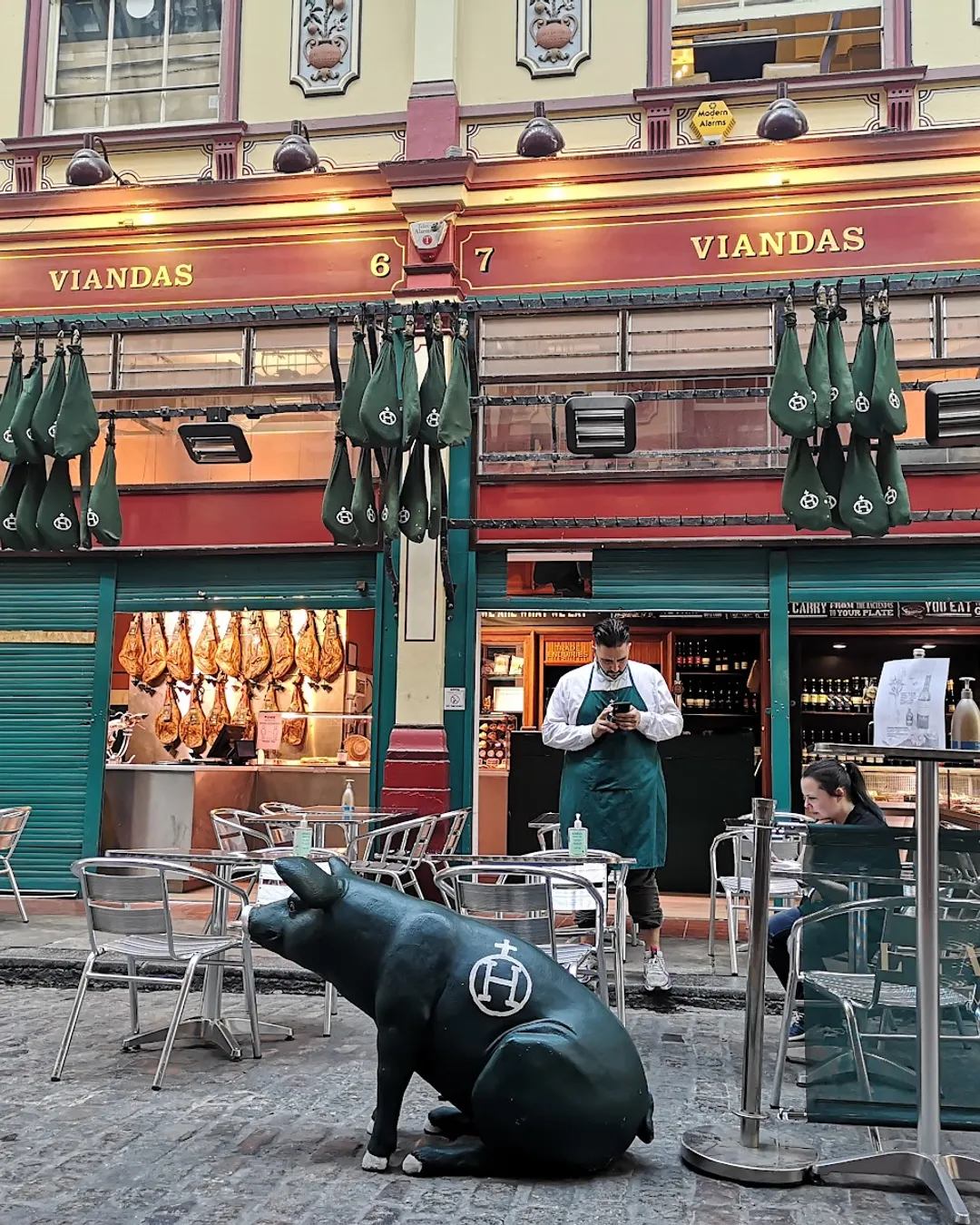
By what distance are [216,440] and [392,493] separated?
2018 millimetres

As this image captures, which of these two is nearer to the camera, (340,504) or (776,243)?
(340,504)

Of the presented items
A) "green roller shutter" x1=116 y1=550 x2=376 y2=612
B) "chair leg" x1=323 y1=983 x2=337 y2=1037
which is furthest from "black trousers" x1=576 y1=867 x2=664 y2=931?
"green roller shutter" x1=116 y1=550 x2=376 y2=612

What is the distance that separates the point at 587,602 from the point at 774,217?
365cm

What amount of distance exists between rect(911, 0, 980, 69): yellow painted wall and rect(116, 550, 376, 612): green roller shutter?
253 inches

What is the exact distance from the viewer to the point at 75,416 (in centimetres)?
846

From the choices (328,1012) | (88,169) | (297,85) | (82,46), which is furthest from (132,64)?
(328,1012)

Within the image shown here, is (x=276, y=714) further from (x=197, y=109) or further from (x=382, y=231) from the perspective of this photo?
(x=197, y=109)

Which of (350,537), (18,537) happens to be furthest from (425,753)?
(18,537)

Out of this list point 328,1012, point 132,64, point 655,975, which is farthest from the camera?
point 132,64

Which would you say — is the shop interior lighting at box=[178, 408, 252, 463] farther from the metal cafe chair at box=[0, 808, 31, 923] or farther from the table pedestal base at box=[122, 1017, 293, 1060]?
the table pedestal base at box=[122, 1017, 293, 1060]

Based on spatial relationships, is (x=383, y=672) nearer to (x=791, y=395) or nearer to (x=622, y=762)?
(x=622, y=762)

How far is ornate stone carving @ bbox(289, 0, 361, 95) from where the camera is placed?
11.0m

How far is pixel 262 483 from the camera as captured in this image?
34.2 feet

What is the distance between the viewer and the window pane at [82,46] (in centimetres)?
1162
